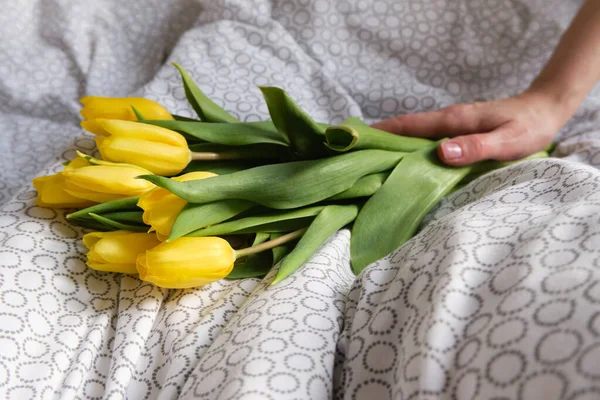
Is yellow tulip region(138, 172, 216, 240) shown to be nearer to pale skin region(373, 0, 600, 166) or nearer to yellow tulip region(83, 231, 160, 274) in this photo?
yellow tulip region(83, 231, 160, 274)

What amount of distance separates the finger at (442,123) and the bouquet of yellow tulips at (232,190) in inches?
4.0

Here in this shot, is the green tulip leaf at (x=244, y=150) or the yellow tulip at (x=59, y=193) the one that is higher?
the green tulip leaf at (x=244, y=150)

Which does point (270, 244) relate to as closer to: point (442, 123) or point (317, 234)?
point (317, 234)

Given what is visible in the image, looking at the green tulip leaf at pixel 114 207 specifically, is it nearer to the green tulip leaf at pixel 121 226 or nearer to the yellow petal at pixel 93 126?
the green tulip leaf at pixel 121 226

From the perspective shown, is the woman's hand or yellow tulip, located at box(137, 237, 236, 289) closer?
yellow tulip, located at box(137, 237, 236, 289)

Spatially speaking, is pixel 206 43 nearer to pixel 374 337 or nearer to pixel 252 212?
pixel 252 212

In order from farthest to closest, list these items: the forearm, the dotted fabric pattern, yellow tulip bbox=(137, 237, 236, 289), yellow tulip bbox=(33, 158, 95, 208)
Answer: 1. the forearm
2. yellow tulip bbox=(33, 158, 95, 208)
3. yellow tulip bbox=(137, 237, 236, 289)
4. the dotted fabric pattern

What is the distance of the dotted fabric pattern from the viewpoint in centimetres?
35

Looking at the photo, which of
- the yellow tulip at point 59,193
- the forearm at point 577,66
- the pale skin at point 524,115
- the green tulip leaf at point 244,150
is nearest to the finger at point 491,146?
the pale skin at point 524,115

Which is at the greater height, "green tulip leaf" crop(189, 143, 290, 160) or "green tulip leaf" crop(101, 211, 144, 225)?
"green tulip leaf" crop(189, 143, 290, 160)

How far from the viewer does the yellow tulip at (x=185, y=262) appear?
50 cm

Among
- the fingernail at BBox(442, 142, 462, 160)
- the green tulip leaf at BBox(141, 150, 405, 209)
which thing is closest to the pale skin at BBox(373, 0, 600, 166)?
the fingernail at BBox(442, 142, 462, 160)

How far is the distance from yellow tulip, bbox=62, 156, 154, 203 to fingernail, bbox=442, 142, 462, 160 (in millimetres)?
354

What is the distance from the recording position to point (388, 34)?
102cm
